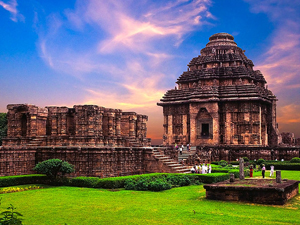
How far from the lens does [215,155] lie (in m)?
39.2

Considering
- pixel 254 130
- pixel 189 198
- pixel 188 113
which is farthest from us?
pixel 188 113

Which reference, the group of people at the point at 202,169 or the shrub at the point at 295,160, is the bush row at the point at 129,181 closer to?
the group of people at the point at 202,169

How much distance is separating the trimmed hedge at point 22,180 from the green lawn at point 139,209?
240 centimetres

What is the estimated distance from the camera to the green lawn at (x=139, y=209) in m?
11.3

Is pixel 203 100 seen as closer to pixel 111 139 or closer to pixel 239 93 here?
pixel 239 93

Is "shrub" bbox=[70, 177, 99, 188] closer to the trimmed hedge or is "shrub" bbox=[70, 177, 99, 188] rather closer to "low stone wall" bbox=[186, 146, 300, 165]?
the trimmed hedge

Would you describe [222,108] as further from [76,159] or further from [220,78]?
[76,159]

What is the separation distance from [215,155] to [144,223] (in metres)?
29.2

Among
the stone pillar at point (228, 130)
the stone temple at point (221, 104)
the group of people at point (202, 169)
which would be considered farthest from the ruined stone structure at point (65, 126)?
the stone pillar at point (228, 130)

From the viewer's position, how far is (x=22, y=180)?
65.6ft

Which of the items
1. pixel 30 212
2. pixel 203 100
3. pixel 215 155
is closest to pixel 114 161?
pixel 30 212

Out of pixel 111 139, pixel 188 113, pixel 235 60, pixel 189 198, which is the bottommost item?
pixel 189 198

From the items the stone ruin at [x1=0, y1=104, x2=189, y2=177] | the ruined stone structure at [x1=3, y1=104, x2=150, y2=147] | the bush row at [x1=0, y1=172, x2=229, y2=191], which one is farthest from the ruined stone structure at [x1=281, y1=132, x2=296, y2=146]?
the bush row at [x1=0, y1=172, x2=229, y2=191]

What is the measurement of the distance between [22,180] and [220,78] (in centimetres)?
3192
